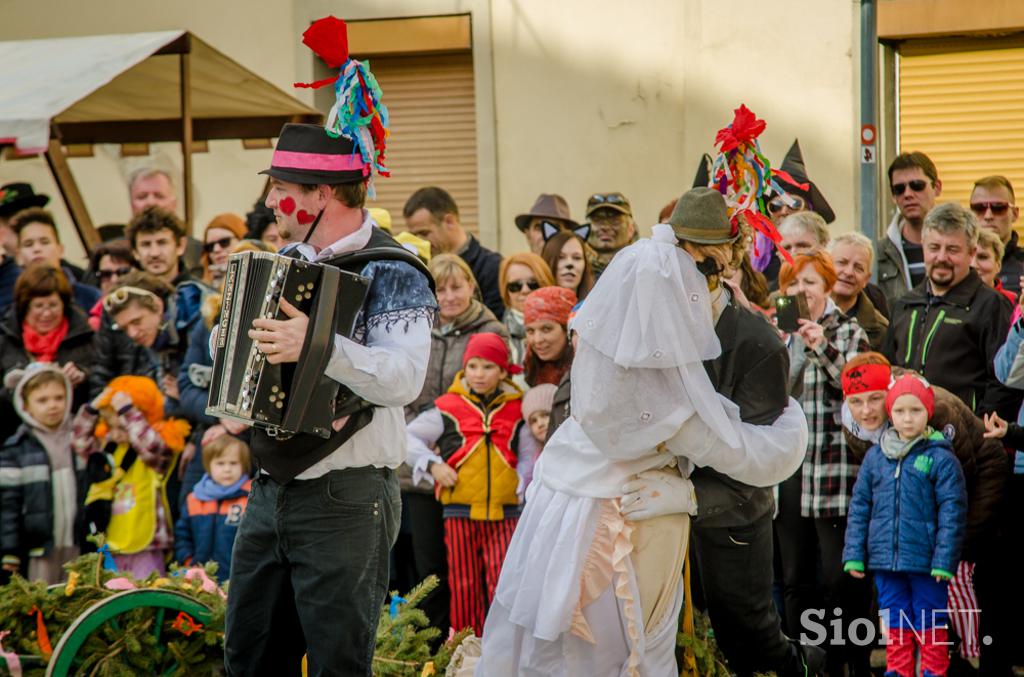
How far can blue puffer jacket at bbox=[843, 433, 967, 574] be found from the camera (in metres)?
6.45

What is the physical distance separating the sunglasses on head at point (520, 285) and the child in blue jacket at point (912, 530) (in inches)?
84.8

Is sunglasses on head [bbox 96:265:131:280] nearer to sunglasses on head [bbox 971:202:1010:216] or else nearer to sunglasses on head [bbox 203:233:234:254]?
sunglasses on head [bbox 203:233:234:254]

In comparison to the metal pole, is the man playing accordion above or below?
below

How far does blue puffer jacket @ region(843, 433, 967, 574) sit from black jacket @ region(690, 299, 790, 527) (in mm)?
1670

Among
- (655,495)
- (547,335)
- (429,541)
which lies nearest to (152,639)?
(429,541)

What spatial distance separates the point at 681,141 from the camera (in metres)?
11.3

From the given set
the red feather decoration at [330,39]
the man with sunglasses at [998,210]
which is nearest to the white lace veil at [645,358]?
the red feather decoration at [330,39]

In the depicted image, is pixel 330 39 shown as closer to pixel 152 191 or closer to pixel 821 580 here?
pixel 821 580

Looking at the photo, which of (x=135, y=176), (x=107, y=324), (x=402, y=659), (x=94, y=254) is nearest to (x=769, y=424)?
(x=402, y=659)

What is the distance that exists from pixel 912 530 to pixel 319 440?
327cm

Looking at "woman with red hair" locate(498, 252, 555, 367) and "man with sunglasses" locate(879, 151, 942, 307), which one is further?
"man with sunglasses" locate(879, 151, 942, 307)

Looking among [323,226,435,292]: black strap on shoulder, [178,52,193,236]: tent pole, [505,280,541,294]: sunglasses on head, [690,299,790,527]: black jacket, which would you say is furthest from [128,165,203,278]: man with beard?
[690,299,790,527]: black jacket

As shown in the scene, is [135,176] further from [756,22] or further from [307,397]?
[307,397]

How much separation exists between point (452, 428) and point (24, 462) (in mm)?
2395
